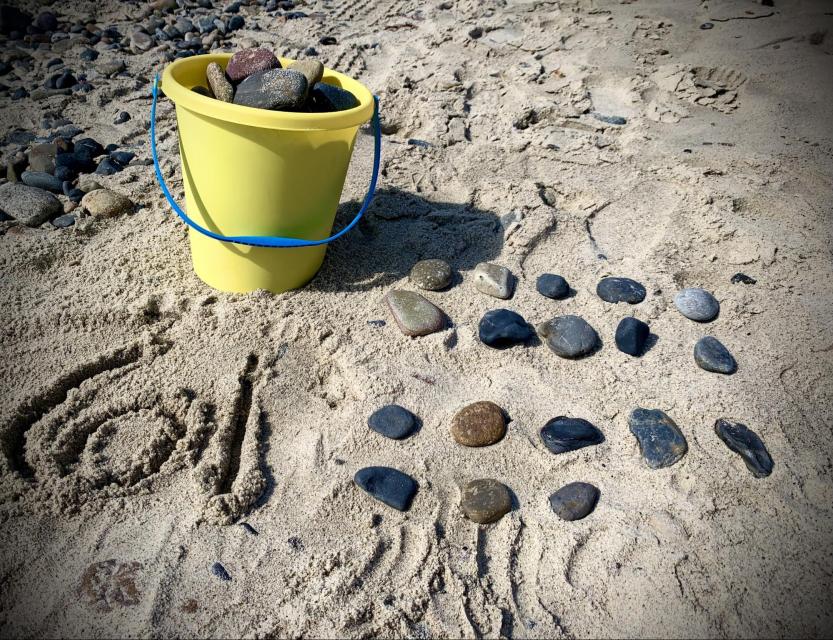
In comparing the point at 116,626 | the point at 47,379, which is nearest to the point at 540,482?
the point at 116,626

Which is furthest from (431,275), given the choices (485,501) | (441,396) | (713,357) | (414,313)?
(713,357)

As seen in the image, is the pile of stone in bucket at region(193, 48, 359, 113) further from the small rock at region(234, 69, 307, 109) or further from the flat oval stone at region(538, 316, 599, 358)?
the flat oval stone at region(538, 316, 599, 358)

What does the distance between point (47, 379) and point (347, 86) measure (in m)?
1.39

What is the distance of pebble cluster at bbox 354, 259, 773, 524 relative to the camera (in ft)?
5.04

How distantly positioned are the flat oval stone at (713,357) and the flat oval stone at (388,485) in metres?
1.07

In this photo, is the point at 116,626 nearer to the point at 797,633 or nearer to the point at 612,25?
the point at 797,633

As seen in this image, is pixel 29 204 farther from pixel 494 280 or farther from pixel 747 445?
pixel 747 445

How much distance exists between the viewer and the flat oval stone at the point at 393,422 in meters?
1.67

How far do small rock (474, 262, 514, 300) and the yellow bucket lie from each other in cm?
57

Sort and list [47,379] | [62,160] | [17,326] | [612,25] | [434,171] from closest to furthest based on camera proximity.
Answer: [47,379]
[17,326]
[62,160]
[434,171]
[612,25]

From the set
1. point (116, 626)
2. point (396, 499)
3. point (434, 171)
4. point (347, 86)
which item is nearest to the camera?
point (116, 626)

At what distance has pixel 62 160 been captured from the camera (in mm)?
2525

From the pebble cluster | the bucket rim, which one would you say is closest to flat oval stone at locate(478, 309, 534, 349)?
the pebble cluster

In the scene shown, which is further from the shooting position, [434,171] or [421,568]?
[434,171]
